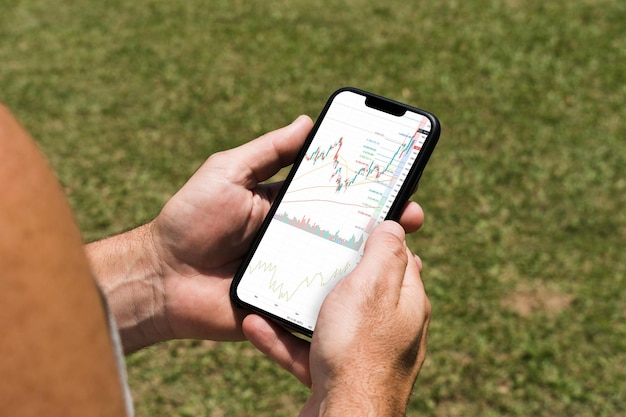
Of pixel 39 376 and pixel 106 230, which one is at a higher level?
pixel 39 376

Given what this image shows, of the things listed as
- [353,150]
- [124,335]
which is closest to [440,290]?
[353,150]

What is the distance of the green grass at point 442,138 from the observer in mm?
3723

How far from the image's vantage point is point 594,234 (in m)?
4.28

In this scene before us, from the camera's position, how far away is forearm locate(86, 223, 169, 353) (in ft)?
8.65

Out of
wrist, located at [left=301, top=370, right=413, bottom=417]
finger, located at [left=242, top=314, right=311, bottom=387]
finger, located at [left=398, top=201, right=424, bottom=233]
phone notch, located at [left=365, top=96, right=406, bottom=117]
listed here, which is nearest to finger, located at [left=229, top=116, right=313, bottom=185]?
phone notch, located at [left=365, top=96, right=406, bottom=117]

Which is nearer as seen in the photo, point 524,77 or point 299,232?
point 299,232

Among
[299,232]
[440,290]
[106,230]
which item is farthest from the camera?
[106,230]

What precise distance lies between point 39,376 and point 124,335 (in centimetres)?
191

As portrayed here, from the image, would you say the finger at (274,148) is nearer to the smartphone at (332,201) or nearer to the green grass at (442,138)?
the smartphone at (332,201)

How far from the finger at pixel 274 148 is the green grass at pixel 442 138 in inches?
63.5

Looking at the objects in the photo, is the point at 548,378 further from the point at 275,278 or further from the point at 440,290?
the point at 275,278

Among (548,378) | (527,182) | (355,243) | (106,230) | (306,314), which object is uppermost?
(355,243)

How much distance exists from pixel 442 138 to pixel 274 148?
2618 millimetres

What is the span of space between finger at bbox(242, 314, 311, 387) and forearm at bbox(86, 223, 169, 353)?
444 millimetres
